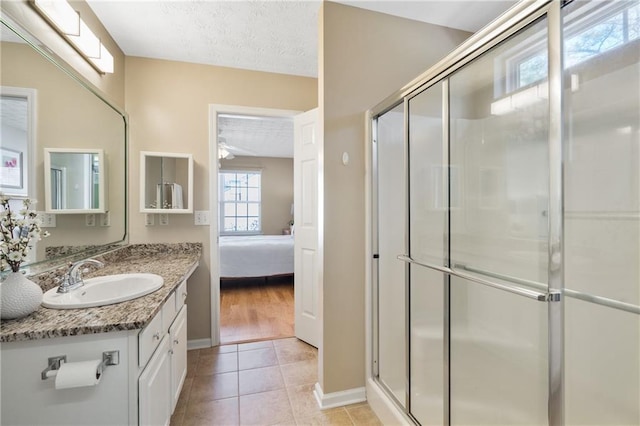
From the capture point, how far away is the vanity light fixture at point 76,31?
138 cm

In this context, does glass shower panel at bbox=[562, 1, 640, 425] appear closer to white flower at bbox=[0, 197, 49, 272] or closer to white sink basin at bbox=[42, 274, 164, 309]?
white sink basin at bbox=[42, 274, 164, 309]

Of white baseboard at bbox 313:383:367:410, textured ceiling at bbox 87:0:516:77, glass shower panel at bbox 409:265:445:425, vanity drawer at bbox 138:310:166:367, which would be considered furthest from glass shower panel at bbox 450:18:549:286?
vanity drawer at bbox 138:310:166:367

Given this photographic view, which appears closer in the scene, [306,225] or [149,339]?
[149,339]

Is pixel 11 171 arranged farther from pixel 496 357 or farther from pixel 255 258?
pixel 255 258

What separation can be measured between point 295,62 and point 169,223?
5.76 feet

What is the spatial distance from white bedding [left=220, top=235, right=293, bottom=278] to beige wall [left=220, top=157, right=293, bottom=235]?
7.69 feet

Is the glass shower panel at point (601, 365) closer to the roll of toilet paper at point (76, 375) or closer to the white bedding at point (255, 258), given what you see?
the roll of toilet paper at point (76, 375)

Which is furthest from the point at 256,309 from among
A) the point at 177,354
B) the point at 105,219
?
the point at 105,219

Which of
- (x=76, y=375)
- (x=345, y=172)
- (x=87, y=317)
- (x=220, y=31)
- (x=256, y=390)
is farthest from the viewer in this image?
(x=220, y=31)

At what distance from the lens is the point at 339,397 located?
5.60 feet

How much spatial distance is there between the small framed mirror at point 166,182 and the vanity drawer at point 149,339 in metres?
1.22

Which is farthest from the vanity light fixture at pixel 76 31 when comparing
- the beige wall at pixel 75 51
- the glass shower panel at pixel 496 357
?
the glass shower panel at pixel 496 357

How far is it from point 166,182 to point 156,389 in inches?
64.5

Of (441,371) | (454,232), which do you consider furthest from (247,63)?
(441,371)
